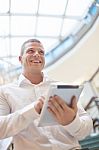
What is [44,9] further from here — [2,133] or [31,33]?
[2,133]

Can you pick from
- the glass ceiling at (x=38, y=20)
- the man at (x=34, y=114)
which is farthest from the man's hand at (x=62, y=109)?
the glass ceiling at (x=38, y=20)

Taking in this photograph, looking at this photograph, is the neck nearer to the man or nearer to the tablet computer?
the man

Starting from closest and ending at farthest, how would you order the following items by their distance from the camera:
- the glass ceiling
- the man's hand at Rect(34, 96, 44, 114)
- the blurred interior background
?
the man's hand at Rect(34, 96, 44, 114) < the blurred interior background < the glass ceiling

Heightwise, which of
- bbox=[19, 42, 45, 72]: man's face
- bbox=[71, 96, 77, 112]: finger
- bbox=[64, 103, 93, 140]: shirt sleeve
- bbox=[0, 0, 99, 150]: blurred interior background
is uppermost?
bbox=[0, 0, 99, 150]: blurred interior background

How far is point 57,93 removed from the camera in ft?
4.87

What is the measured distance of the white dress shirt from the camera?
1628 millimetres

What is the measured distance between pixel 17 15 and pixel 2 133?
716 centimetres

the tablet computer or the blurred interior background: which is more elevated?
the blurred interior background

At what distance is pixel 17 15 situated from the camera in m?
8.44

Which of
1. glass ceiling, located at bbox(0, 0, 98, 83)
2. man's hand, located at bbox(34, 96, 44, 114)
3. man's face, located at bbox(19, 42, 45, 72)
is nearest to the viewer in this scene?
man's hand, located at bbox(34, 96, 44, 114)

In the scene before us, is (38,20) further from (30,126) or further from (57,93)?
(57,93)

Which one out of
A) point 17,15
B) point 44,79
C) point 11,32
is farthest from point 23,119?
point 11,32

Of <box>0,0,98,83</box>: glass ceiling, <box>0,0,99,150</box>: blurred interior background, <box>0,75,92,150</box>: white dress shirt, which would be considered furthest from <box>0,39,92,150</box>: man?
<box>0,0,98,83</box>: glass ceiling

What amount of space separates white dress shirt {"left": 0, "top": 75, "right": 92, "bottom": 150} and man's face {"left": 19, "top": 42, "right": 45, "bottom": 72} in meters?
0.10
